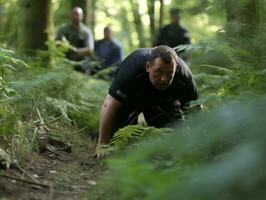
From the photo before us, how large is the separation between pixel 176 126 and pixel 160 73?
500 mm

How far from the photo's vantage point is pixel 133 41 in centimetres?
2655

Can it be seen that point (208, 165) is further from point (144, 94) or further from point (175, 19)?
point (175, 19)

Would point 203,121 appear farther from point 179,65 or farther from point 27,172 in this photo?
point 179,65

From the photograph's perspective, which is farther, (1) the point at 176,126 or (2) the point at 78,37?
(2) the point at 78,37

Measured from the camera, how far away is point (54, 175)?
13.7 feet

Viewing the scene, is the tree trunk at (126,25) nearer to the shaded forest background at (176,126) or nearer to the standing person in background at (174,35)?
the standing person in background at (174,35)

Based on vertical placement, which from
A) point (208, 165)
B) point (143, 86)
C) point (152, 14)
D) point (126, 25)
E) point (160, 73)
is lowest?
point (126, 25)

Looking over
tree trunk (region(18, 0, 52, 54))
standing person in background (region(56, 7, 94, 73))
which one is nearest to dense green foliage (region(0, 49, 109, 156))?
tree trunk (region(18, 0, 52, 54))

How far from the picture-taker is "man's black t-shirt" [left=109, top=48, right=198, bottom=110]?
16.5 ft

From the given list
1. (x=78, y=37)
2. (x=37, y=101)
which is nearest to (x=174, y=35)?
(x=78, y=37)

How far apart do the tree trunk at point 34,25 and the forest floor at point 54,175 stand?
2.95 meters

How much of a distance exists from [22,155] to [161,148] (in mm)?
2326

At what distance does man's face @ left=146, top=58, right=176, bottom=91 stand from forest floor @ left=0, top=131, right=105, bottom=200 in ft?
3.01

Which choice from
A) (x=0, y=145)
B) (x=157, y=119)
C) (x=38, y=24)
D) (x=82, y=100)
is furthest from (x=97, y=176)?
(x=38, y=24)
